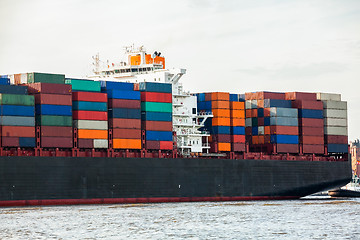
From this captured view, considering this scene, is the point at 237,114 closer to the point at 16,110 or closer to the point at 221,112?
the point at 221,112

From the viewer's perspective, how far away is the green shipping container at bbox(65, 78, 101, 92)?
231 feet

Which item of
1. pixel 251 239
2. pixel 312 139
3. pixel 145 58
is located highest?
pixel 145 58

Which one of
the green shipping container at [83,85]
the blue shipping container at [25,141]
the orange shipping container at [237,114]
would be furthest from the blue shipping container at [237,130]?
the blue shipping container at [25,141]

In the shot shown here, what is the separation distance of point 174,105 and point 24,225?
29.3 metres

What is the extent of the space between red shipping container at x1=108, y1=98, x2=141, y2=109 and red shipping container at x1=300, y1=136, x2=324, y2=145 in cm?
1915

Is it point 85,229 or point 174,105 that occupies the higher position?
point 174,105

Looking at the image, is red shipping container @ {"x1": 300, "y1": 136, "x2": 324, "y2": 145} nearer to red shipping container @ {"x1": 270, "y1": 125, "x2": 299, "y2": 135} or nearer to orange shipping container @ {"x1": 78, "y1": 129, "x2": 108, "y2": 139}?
red shipping container @ {"x1": 270, "y1": 125, "x2": 299, "y2": 135}

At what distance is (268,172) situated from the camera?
81.6m

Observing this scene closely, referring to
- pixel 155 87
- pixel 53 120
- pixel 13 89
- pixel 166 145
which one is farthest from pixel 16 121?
pixel 166 145

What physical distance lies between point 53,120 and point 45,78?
150 inches

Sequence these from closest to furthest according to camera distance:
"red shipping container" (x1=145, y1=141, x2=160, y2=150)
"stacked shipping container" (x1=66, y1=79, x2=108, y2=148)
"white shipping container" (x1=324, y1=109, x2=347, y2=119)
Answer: "stacked shipping container" (x1=66, y1=79, x2=108, y2=148) → "red shipping container" (x1=145, y1=141, x2=160, y2=150) → "white shipping container" (x1=324, y1=109, x2=347, y2=119)

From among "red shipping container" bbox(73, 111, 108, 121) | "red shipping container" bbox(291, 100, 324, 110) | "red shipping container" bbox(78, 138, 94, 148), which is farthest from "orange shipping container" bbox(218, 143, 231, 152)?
"red shipping container" bbox(78, 138, 94, 148)

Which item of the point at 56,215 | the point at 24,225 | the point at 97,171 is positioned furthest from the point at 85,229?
the point at 97,171

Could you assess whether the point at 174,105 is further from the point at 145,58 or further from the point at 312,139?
the point at 312,139
